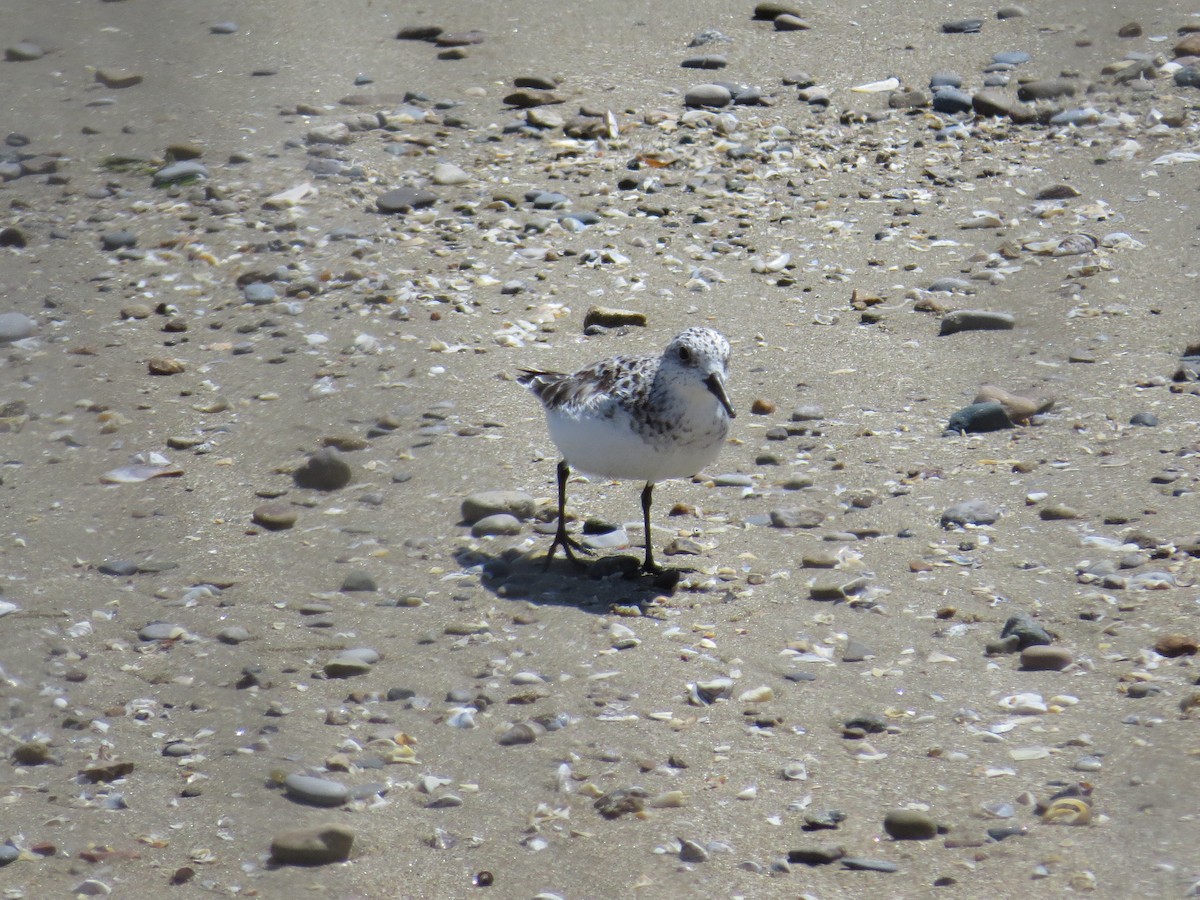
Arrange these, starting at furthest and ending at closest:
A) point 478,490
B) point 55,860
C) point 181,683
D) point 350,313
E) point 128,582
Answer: point 350,313 < point 478,490 < point 128,582 < point 181,683 < point 55,860

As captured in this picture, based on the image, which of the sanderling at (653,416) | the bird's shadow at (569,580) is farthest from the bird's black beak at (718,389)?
the bird's shadow at (569,580)

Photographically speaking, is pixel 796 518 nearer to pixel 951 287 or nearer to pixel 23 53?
pixel 951 287

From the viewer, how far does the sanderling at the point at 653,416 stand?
516 centimetres

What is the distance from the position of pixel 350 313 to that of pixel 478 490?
187cm

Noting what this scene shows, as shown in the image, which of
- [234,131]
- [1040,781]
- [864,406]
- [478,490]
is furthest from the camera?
[234,131]

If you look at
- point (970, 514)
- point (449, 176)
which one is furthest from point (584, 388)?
point (449, 176)

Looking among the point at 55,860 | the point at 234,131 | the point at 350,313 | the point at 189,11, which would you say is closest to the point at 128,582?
the point at 55,860

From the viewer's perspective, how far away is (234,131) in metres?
9.51

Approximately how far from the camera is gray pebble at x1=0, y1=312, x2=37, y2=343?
7453 mm

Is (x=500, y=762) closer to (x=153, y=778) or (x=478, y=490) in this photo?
(x=153, y=778)

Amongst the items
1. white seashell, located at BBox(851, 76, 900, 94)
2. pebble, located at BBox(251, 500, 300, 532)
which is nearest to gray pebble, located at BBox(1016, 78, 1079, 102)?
white seashell, located at BBox(851, 76, 900, 94)

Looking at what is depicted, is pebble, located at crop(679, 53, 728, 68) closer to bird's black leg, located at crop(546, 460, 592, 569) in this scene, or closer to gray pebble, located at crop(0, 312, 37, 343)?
gray pebble, located at crop(0, 312, 37, 343)

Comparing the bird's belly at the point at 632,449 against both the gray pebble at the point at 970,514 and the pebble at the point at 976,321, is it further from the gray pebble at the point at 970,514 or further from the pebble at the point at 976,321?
the pebble at the point at 976,321

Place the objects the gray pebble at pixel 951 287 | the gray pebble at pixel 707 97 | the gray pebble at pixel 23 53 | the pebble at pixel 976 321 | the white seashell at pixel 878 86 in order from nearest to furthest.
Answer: the pebble at pixel 976 321 < the gray pebble at pixel 951 287 < the gray pebble at pixel 707 97 < the white seashell at pixel 878 86 < the gray pebble at pixel 23 53
